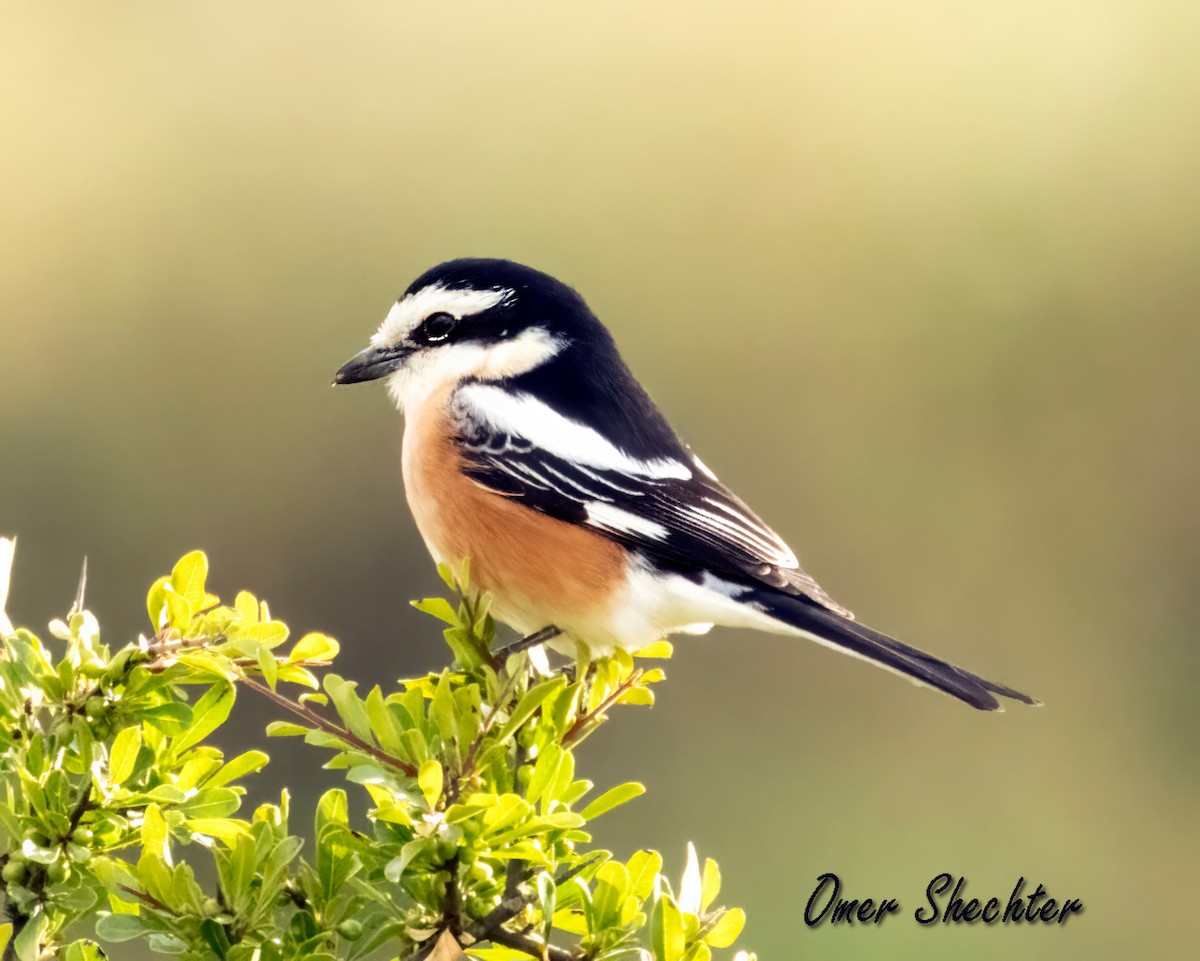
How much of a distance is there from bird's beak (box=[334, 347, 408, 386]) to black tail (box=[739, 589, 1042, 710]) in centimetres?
96

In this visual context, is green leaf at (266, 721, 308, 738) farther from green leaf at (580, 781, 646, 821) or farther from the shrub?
green leaf at (580, 781, 646, 821)

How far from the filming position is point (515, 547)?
9.59 ft

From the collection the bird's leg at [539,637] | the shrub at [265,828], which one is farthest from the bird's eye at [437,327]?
the shrub at [265,828]

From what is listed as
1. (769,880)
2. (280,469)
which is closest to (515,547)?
(769,880)

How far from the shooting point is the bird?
2.83 m

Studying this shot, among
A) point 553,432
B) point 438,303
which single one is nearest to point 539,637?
point 553,432

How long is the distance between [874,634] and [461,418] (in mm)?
992

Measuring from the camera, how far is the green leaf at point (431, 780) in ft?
5.47

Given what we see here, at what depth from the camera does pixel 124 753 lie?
5.52ft

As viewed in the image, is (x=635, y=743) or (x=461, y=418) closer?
(x=461, y=418)

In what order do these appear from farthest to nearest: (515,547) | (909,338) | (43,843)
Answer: (909,338), (515,547), (43,843)

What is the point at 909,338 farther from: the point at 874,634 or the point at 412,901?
the point at 412,901

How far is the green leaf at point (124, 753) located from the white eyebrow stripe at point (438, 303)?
64.0 inches

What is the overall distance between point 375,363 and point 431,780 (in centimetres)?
169
